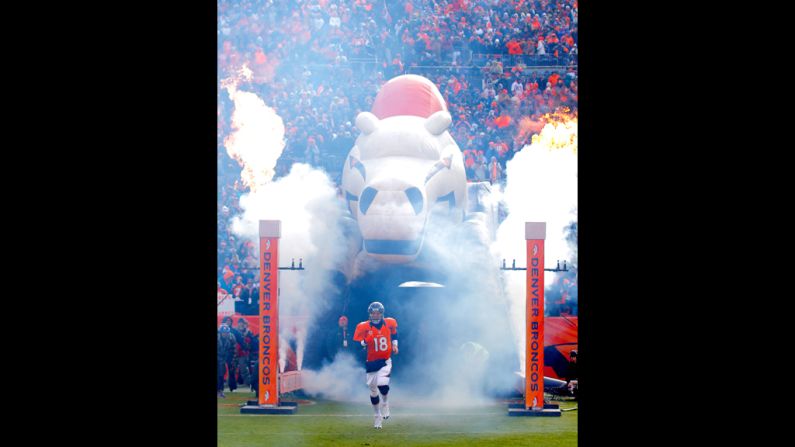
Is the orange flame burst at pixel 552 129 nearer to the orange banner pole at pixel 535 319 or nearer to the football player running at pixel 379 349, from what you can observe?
the orange banner pole at pixel 535 319

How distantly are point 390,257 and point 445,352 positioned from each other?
958 mm

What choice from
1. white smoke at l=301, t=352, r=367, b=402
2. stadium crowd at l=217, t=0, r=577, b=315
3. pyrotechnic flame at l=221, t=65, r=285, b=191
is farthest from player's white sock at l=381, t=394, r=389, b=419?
pyrotechnic flame at l=221, t=65, r=285, b=191

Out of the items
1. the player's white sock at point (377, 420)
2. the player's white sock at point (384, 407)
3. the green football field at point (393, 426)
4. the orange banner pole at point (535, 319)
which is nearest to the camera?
the green football field at point (393, 426)

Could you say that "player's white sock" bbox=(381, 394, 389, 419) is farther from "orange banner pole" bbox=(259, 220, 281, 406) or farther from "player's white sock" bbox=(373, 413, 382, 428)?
"orange banner pole" bbox=(259, 220, 281, 406)

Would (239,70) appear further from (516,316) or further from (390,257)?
(516,316)

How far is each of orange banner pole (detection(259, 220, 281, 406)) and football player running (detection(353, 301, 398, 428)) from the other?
0.74 metres

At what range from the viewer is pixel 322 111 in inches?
299

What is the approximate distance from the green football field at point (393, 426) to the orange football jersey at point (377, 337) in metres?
0.38

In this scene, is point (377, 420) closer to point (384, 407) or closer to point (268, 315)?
point (384, 407)

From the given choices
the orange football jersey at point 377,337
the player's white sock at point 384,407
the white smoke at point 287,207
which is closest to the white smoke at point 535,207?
the orange football jersey at point 377,337

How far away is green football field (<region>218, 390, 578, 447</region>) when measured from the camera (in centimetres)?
720

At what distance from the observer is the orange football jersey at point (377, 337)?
24.7 feet
